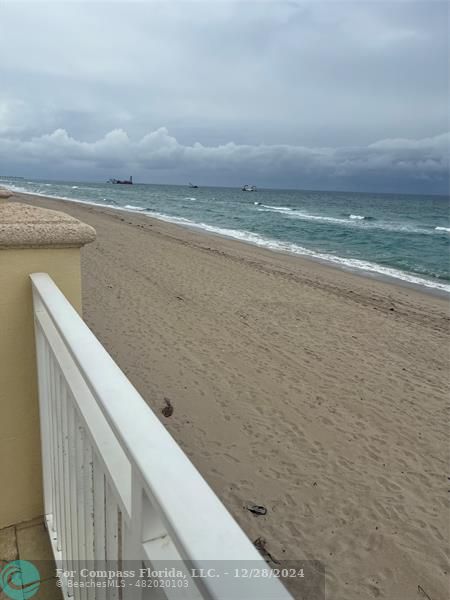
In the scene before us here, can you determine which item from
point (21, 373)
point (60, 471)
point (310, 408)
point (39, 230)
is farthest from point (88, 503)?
point (310, 408)

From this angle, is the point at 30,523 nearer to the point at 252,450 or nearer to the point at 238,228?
the point at 252,450

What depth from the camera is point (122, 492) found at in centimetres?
86

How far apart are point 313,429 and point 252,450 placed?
80 centimetres

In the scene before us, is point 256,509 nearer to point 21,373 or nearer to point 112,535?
point 21,373

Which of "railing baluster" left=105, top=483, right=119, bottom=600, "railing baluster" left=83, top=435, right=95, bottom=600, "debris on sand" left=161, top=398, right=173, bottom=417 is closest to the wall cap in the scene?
"railing baluster" left=83, top=435, right=95, bottom=600

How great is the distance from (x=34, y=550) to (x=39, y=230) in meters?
1.60

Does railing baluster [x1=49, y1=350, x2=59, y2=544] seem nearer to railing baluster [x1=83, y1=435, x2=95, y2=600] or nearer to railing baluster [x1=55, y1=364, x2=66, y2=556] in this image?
railing baluster [x1=55, y1=364, x2=66, y2=556]

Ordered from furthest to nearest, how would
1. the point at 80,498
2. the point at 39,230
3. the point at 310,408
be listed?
the point at 310,408 → the point at 39,230 → the point at 80,498

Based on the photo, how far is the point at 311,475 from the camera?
3.73m

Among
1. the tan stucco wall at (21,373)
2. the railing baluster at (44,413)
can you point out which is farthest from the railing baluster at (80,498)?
the tan stucco wall at (21,373)

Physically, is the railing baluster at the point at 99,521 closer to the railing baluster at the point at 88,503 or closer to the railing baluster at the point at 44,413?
the railing baluster at the point at 88,503

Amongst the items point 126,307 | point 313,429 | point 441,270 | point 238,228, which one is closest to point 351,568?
point 313,429

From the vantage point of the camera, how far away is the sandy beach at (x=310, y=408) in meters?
3.08

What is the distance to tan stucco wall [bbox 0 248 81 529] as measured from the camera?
1.85m
